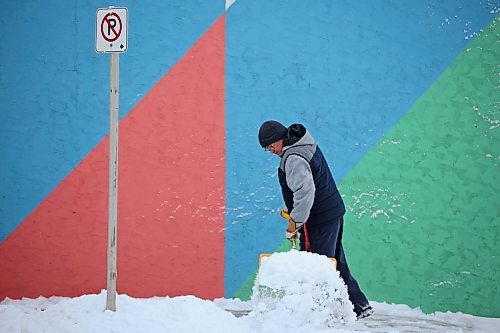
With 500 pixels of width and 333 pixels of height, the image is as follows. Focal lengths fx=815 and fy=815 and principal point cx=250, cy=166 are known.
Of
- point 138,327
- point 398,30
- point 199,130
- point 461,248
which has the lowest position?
point 138,327

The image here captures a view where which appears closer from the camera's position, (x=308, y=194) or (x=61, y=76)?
(x=308, y=194)

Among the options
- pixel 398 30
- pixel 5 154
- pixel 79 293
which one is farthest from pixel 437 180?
pixel 5 154

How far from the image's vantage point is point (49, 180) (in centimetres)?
698

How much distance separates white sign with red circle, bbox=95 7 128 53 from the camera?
5082 millimetres

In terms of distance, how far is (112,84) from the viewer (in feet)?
16.9

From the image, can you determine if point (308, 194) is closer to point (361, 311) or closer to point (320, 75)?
point (361, 311)

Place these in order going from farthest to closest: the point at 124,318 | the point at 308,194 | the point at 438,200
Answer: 1. the point at 438,200
2. the point at 308,194
3. the point at 124,318

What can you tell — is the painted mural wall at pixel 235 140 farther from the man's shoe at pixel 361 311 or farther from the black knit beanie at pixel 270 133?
the black knit beanie at pixel 270 133

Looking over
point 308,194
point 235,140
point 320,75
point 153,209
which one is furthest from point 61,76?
point 308,194

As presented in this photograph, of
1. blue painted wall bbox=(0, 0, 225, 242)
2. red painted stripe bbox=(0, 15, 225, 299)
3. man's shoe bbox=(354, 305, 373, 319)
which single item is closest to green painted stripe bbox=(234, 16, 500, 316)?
red painted stripe bbox=(0, 15, 225, 299)

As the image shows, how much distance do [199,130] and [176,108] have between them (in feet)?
0.90

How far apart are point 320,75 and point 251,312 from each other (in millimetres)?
2600

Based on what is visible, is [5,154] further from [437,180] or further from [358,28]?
[437,180]

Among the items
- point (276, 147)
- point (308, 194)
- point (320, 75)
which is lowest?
point (308, 194)
